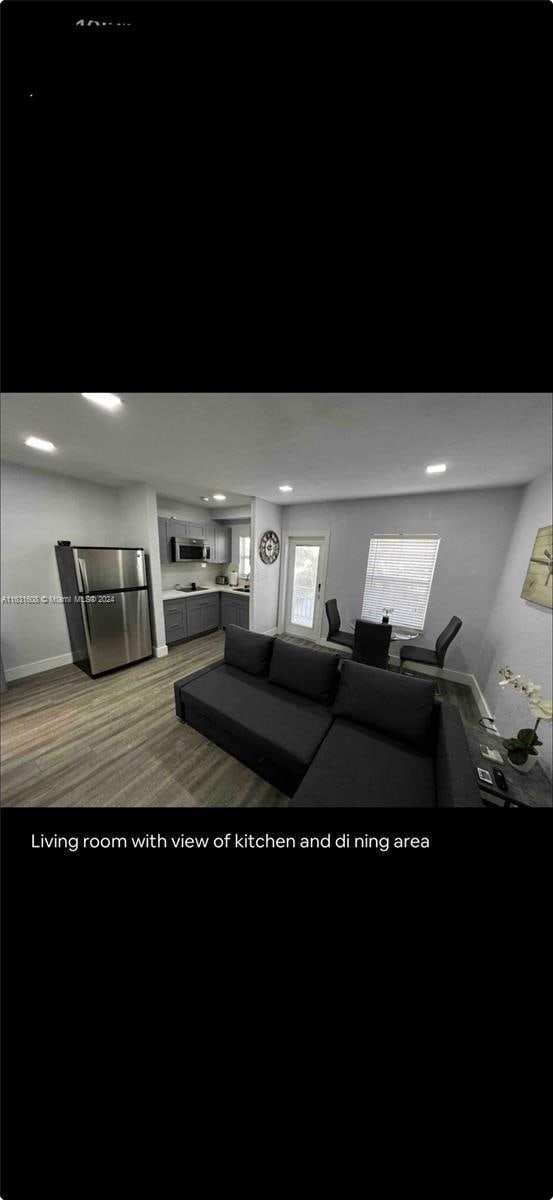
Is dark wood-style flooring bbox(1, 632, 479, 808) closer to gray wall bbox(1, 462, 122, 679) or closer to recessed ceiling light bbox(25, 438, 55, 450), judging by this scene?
gray wall bbox(1, 462, 122, 679)

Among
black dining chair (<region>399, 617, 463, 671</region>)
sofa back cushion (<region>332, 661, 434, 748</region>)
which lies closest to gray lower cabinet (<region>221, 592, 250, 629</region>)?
black dining chair (<region>399, 617, 463, 671</region>)

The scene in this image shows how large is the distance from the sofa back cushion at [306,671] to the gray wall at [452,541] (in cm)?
192

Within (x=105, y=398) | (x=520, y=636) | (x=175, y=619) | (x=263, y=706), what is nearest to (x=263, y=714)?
(x=263, y=706)

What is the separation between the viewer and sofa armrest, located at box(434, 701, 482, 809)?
96 centimetres

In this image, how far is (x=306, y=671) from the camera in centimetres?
190

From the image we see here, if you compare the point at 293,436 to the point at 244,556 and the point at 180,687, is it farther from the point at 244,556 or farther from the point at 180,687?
the point at 244,556

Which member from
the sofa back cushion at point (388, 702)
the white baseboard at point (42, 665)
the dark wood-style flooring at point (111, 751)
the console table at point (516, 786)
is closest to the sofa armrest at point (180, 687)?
the dark wood-style flooring at point (111, 751)

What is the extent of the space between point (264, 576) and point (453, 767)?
3.01m

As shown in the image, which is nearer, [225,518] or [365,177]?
[365,177]

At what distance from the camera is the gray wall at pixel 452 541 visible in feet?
9.38

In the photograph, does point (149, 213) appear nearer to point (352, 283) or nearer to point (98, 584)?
point (352, 283)
